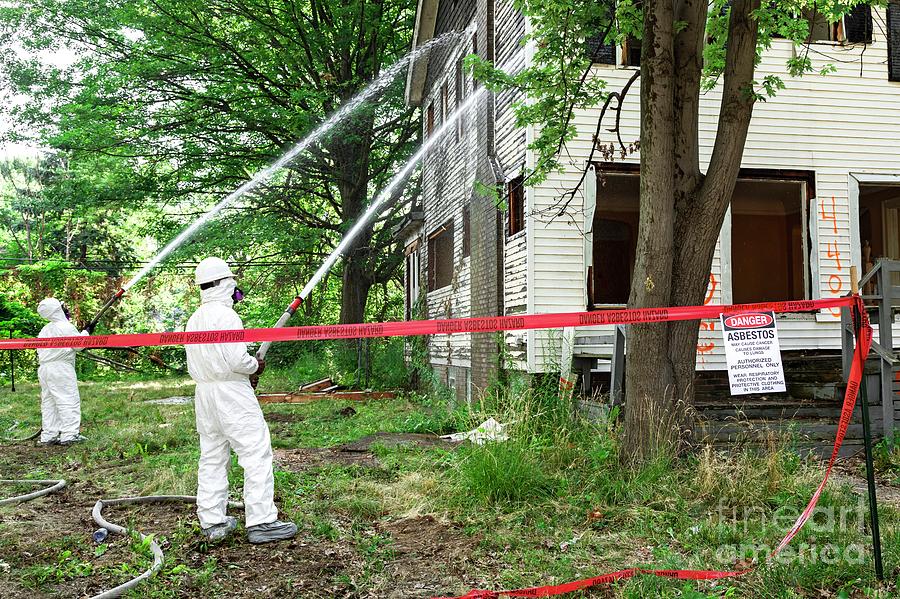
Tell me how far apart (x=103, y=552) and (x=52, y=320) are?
6.79m

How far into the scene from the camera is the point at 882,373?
826cm

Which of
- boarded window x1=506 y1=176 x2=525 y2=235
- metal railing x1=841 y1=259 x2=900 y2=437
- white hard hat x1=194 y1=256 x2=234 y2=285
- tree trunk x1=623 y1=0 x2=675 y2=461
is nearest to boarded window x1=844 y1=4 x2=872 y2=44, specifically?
metal railing x1=841 y1=259 x2=900 y2=437

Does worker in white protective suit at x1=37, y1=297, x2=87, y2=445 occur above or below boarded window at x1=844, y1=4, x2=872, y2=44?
below

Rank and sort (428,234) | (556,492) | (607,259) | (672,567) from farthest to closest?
(428,234) → (607,259) → (556,492) → (672,567)

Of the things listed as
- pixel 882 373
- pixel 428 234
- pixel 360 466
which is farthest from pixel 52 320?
pixel 882 373

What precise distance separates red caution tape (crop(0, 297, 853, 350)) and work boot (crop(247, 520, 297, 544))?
1449 millimetres

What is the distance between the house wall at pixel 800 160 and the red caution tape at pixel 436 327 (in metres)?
4.95

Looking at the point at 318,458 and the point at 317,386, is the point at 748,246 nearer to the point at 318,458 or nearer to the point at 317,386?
the point at 317,386

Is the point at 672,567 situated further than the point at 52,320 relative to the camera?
No

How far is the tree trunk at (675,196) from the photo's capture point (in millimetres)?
6914

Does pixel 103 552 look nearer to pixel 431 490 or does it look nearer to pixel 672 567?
pixel 431 490

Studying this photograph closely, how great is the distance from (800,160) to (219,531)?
918cm

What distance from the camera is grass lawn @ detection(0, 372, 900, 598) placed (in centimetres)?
466

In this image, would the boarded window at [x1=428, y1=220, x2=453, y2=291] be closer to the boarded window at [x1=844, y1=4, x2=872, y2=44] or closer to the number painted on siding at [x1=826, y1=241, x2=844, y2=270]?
the number painted on siding at [x1=826, y1=241, x2=844, y2=270]
